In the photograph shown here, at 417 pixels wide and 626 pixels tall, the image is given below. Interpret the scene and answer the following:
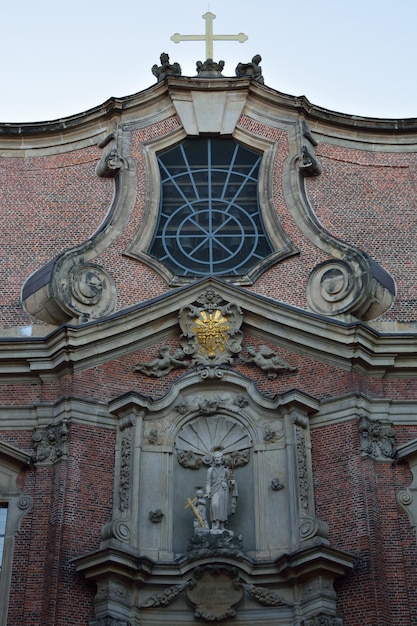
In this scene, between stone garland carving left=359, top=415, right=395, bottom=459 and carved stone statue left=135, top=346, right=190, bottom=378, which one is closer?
stone garland carving left=359, top=415, right=395, bottom=459

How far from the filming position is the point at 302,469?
56.2 ft

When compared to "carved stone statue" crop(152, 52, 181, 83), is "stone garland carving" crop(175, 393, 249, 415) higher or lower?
lower

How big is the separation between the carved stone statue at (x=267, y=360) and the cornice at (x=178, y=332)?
0.25 m

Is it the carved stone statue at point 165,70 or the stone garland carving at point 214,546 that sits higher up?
the carved stone statue at point 165,70

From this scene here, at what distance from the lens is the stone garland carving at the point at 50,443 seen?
1741 cm

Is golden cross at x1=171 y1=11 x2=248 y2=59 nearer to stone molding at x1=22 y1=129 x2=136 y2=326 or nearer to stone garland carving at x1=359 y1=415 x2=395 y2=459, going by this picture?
stone molding at x1=22 y1=129 x2=136 y2=326

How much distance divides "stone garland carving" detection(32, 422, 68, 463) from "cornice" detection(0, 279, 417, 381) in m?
0.94

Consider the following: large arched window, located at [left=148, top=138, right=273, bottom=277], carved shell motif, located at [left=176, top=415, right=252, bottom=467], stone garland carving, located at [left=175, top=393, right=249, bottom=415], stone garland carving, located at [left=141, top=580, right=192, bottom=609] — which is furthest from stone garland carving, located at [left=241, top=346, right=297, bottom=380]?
stone garland carving, located at [left=141, top=580, right=192, bottom=609]

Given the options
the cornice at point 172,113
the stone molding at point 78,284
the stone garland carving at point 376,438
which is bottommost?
the stone garland carving at point 376,438

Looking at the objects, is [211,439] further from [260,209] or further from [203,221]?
[260,209]

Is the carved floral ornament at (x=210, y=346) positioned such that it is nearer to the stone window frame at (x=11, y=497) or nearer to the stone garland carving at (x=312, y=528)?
the stone window frame at (x=11, y=497)

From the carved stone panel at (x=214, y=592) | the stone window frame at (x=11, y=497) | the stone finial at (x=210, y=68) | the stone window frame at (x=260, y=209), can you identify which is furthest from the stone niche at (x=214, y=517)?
the stone finial at (x=210, y=68)

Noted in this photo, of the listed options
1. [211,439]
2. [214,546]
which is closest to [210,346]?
[211,439]

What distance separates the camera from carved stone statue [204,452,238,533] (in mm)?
16844
